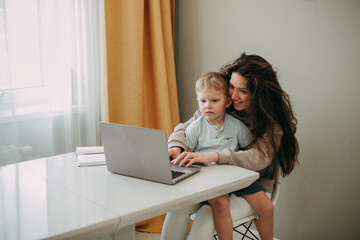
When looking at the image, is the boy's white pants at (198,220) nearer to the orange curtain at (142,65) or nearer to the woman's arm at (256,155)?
the woman's arm at (256,155)

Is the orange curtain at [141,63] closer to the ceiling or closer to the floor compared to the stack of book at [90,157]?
closer to the ceiling

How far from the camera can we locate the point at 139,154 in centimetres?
150

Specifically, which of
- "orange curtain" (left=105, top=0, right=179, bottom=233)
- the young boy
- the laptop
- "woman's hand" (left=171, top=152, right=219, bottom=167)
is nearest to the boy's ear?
the young boy

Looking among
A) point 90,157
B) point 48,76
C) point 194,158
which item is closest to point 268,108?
point 194,158

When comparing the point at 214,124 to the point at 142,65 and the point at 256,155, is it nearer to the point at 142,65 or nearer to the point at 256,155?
the point at 256,155

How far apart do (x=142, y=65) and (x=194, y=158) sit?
1083 mm

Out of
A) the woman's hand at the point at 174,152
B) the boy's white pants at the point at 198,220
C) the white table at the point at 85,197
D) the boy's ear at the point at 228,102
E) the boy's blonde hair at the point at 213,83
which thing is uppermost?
the boy's blonde hair at the point at 213,83

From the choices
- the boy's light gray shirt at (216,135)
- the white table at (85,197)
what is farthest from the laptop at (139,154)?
the boy's light gray shirt at (216,135)

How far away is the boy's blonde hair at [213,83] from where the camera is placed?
1862 millimetres

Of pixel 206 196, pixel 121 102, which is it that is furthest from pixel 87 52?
pixel 206 196

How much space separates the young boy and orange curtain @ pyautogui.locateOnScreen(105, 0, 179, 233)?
2.47 feet

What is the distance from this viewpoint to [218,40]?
2.61m

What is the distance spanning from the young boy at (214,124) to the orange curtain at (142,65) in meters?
0.75

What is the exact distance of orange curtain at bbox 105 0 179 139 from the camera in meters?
2.49
